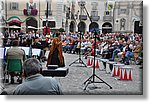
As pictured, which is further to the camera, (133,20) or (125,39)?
(125,39)

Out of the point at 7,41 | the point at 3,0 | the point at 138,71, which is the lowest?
the point at 138,71

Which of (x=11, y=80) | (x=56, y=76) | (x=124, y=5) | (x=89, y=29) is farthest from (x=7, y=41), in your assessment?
(x=124, y=5)

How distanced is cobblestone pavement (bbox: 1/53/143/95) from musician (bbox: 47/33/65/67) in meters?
0.10

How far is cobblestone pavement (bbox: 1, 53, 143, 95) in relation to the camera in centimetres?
381

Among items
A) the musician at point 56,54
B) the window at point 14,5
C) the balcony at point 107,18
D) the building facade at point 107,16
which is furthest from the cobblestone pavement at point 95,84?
the window at point 14,5

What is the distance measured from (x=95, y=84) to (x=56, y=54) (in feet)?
2.13

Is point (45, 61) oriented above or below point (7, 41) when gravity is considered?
below

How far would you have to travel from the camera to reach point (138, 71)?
12.5ft

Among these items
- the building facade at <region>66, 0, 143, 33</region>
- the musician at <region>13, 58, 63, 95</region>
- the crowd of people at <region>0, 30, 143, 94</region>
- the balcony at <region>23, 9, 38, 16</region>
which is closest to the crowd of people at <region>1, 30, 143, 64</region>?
the crowd of people at <region>0, 30, 143, 94</region>

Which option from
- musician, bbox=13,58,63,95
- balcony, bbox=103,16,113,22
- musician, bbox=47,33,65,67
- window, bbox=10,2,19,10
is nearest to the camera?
musician, bbox=13,58,63,95

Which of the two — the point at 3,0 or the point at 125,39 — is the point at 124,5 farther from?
the point at 3,0

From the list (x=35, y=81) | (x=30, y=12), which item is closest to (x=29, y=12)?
(x=30, y=12)

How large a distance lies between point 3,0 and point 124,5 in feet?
4.83

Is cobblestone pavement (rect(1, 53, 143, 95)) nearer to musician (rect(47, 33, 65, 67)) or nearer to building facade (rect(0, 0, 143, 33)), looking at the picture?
musician (rect(47, 33, 65, 67))
